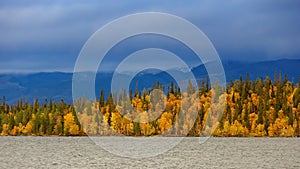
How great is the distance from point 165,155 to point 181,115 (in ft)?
19.0

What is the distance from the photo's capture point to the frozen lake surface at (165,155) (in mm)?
8656

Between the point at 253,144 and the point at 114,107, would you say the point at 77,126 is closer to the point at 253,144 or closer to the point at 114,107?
the point at 114,107

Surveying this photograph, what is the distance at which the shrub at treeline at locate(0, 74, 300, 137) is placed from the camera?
50.2 ft

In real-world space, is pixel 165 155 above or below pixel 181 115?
below

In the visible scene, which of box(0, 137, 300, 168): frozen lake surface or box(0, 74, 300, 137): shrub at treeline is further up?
box(0, 74, 300, 137): shrub at treeline

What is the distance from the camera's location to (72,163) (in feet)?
28.8

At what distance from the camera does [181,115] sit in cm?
1577

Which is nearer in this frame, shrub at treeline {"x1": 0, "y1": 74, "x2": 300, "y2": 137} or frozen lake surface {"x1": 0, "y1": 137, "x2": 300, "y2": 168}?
frozen lake surface {"x1": 0, "y1": 137, "x2": 300, "y2": 168}

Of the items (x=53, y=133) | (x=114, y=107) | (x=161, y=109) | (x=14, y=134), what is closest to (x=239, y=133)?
(x=161, y=109)

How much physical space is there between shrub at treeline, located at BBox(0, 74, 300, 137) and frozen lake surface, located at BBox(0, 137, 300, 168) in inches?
89.3

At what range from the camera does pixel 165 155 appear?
10023 millimetres

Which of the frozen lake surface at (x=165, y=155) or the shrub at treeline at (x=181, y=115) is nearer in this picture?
the frozen lake surface at (x=165, y=155)

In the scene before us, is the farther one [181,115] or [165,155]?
[181,115]

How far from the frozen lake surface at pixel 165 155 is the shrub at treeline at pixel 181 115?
2267mm
